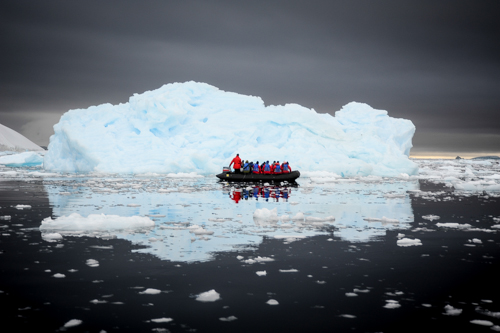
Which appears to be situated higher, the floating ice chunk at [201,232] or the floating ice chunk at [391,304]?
the floating ice chunk at [201,232]

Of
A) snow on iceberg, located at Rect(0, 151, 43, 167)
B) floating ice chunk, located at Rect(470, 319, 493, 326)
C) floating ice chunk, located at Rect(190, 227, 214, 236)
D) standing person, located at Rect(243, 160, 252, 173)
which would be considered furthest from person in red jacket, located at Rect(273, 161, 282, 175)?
snow on iceberg, located at Rect(0, 151, 43, 167)

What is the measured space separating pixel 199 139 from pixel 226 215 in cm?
1984

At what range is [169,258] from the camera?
6266 mm

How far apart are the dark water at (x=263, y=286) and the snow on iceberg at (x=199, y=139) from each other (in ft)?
68.6

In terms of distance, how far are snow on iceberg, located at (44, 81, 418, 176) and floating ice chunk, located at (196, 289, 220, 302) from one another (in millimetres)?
23510

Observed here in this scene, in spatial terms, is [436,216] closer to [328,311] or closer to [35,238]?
[328,311]

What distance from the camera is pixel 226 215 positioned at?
10641mm

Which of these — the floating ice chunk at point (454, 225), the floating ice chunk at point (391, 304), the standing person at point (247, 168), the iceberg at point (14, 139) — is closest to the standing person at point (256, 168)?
the standing person at point (247, 168)

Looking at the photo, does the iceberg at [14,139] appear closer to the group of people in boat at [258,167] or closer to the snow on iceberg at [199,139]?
the snow on iceberg at [199,139]

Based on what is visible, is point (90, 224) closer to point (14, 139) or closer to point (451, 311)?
point (451, 311)

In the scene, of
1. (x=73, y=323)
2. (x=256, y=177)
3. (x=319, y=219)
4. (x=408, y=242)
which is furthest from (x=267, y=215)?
(x=256, y=177)

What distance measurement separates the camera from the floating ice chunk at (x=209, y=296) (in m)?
4.61

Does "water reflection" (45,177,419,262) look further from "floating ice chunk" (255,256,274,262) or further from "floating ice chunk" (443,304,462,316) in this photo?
"floating ice chunk" (443,304,462,316)

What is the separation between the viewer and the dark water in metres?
4.06
